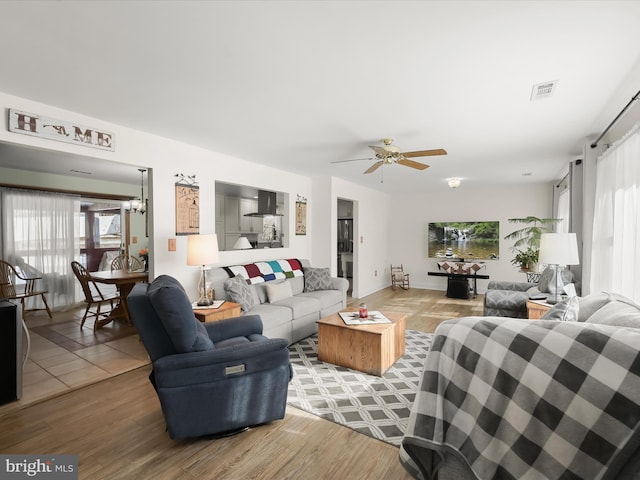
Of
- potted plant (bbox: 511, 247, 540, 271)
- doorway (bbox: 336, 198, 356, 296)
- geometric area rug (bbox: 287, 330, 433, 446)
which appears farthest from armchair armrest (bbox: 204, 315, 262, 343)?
potted plant (bbox: 511, 247, 540, 271)

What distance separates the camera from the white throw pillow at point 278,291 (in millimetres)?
4137

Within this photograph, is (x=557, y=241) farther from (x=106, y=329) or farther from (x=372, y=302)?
(x=106, y=329)

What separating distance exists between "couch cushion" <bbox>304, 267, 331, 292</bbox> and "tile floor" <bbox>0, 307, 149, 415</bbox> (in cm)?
228

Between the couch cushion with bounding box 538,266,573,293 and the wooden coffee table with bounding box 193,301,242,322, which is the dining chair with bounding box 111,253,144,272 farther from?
the couch cushion with bounding box 538,266,573,293

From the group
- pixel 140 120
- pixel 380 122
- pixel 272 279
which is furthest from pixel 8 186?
pixel 380 122

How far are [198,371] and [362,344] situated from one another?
1.61 m

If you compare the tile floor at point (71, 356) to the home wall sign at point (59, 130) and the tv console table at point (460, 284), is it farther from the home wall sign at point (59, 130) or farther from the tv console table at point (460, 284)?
the tv console table at point (460, 284)

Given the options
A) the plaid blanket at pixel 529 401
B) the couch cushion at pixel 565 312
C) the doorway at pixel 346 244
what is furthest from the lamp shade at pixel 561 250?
the doorway at pixel 346 244

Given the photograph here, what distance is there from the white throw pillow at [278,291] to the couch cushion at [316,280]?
48 cm

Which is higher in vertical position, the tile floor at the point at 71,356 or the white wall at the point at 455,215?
the white wall at the point at 455,215

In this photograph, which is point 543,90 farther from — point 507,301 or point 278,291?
point 278,291

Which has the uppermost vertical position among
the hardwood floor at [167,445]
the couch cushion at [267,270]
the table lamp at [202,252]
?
the table lamp at [202,252]

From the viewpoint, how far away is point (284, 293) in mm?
4305

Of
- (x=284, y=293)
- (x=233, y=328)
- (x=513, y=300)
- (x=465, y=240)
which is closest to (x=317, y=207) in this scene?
(x=284, y=293)
